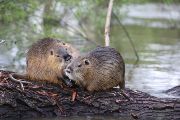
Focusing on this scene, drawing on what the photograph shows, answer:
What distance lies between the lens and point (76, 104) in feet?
23.2

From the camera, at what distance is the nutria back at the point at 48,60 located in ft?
24.1

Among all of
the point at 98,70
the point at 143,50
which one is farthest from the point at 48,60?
the point at 143,50

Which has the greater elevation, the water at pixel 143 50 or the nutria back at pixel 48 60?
the water at pixel 143 50

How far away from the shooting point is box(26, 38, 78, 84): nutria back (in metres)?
7.34

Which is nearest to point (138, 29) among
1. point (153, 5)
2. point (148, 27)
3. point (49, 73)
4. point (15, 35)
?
point (148, 27)

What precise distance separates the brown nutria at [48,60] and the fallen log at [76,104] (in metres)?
0.23

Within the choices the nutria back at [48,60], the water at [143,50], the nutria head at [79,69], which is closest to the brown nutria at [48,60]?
the nutria back at [48,60]

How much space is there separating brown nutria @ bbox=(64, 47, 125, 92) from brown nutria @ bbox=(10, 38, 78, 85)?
0.16 m

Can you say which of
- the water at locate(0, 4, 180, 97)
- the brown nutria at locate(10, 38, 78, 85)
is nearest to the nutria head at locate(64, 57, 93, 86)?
the brown nutria at locate(10, 38, 78, 85)

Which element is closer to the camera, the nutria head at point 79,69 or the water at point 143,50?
the nutria head at point 79,69

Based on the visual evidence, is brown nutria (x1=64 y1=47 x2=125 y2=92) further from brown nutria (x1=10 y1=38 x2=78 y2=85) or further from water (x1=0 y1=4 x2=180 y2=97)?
water (x1=0 y1=4 x2=180 y2=97)

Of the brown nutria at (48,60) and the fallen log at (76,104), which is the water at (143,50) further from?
the fallen log at (76,104)

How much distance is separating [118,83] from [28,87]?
1.19m

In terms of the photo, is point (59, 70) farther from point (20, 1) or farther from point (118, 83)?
point (20, 1)
